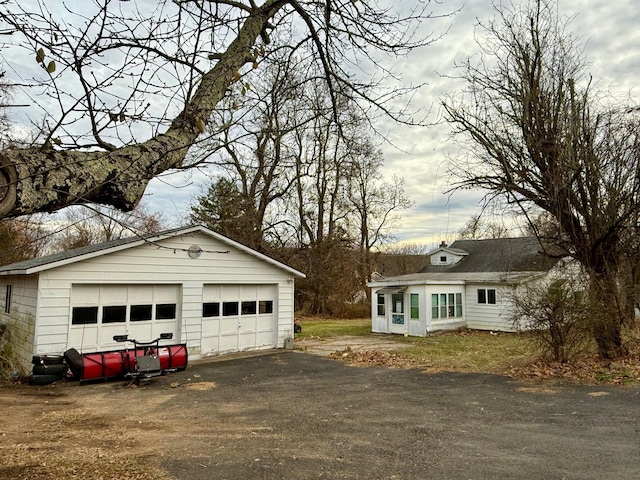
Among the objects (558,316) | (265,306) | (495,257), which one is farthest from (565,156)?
(495,257)

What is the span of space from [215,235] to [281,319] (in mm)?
3696

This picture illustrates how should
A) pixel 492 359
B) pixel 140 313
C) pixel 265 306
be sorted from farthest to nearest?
1. pixel 265 306
2. pixel 492 359
3. pixel 140 313

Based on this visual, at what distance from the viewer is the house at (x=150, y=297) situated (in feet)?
33.5

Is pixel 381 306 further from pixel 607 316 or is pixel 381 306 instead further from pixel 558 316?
pixel 607 316

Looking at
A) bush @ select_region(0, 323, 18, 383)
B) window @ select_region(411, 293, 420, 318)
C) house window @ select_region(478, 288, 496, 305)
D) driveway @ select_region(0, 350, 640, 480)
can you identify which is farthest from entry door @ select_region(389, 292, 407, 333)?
bush @ select_region(0, 323, 18, 383)

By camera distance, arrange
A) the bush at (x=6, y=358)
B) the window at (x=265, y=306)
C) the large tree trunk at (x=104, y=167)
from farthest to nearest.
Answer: the window at (x=265, y=306)
the bush at (x=6, y=358)
the large tree trunk at (x=104, y=167)

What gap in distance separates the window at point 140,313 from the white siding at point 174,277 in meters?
0.65

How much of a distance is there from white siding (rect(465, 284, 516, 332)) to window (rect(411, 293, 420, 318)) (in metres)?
3.38

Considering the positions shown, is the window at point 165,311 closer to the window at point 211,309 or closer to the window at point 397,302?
the window at point 211,309

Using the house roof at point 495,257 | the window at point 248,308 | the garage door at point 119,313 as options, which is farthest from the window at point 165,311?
the house roof at point 495,257

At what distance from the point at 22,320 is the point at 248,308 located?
5.98 m

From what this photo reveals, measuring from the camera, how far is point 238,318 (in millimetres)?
13547

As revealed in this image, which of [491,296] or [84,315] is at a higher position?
[491,296]

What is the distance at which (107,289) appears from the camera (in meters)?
11.1
